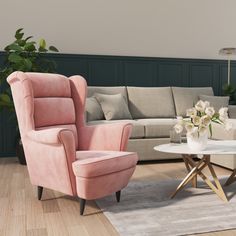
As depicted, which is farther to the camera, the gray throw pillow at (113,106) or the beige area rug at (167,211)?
the gray throw pillow at (113,106)

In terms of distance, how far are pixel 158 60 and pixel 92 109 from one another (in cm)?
168

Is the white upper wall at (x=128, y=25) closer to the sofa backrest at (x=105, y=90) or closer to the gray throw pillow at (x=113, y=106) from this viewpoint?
the sofa backrest at (x=105, y=90)

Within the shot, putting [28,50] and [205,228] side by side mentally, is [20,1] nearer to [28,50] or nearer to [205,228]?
[28,50]

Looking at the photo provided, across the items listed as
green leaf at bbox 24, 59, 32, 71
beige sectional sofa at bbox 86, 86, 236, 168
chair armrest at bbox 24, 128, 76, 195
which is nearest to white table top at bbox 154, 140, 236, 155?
chair armrest at bbox 24, 128, 76, 195

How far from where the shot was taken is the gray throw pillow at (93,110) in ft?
13.7

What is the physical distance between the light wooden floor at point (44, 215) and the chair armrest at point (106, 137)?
473 mm

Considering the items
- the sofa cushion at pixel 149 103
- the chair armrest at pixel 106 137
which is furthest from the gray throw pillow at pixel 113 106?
the chair armrest at pixel 106 137

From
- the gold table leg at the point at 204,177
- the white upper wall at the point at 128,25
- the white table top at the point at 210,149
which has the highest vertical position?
the white upper wall at the point at 128,25

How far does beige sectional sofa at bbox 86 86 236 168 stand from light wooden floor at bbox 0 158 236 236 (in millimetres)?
744

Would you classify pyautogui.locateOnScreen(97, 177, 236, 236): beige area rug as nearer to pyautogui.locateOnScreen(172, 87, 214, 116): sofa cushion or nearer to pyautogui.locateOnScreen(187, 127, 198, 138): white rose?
pyautogui.locateOnScreen(187, 127, 198, 138): white rose

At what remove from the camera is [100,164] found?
2299mm

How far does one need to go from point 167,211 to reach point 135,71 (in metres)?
3.17

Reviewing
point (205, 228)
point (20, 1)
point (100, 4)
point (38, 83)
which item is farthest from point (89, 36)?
point (205, 228)

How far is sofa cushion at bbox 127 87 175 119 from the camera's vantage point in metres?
4.69
